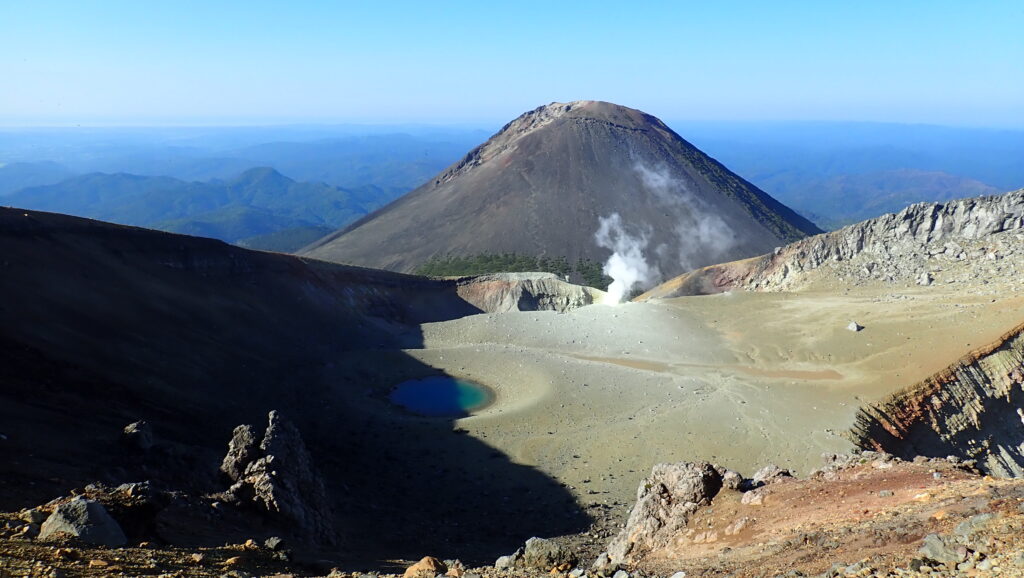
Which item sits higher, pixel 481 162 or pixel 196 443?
pixel 481 162

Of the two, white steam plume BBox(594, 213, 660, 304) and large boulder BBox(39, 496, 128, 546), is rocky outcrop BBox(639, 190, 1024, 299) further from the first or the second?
large boulder BBox(39, 496, 128, 546)

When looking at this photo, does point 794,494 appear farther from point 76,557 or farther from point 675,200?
point 675,200

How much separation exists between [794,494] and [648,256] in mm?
64688

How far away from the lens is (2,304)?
2212cm

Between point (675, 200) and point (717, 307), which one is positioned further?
point (675, 200)

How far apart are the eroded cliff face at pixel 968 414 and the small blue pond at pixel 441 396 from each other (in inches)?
639

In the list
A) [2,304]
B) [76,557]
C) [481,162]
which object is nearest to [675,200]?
[481,162]

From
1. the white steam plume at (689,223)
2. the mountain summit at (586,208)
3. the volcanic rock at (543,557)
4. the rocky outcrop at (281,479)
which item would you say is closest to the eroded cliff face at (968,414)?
the volcanic rock at (543,557)

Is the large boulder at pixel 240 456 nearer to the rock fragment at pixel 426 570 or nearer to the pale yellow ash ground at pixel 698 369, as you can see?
the rock fragment at pixel 426 570

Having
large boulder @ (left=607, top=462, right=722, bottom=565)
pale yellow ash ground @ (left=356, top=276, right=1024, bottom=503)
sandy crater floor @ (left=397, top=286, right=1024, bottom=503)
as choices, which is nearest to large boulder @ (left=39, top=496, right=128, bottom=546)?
large boulder @ (left=607, top=462, right=722, bottom=565)

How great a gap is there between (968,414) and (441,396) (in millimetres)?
23032

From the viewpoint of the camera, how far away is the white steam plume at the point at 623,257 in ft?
225

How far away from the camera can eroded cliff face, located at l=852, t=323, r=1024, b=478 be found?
2497 cm

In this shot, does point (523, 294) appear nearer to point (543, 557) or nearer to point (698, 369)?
point (698, 369)
